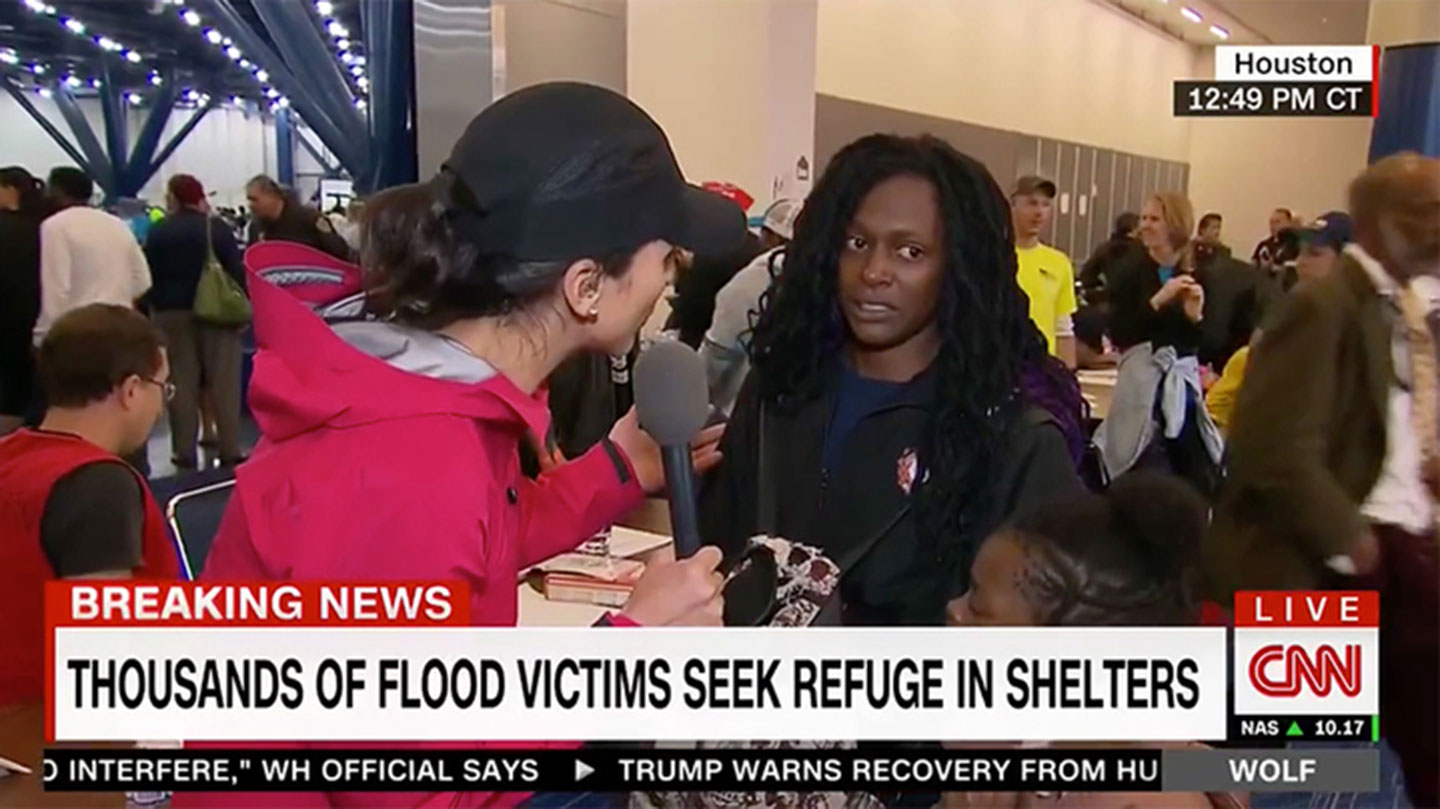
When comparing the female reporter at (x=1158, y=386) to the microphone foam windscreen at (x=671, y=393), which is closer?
the microphone foam windscreen at (x=671, y=393)

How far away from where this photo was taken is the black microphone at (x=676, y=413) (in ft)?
2.78

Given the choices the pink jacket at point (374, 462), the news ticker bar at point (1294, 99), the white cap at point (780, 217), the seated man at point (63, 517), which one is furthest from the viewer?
the white cap at point (780, 217)

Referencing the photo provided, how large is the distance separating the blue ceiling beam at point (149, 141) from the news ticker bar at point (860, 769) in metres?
1.46

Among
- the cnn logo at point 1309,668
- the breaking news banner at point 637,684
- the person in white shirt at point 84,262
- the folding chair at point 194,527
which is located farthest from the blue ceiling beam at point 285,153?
the cnn logo at point 1309,668

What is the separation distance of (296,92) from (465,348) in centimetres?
154

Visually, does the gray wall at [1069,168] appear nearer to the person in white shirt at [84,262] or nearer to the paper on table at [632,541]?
the person in white shirt at [84,262]

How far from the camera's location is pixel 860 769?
98 centimetres

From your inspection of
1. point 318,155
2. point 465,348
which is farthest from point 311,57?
point 465,348

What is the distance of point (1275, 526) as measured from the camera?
127cm

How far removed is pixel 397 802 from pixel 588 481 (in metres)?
0.33

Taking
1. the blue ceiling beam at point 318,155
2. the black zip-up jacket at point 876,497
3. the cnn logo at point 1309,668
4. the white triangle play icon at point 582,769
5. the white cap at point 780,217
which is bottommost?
the white triangle play icon at point 582,769

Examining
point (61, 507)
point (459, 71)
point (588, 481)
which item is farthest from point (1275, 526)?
point (459, 71)

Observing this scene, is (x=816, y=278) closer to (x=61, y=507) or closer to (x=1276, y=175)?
(x=61, y=507)

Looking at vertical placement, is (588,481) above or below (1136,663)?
above
